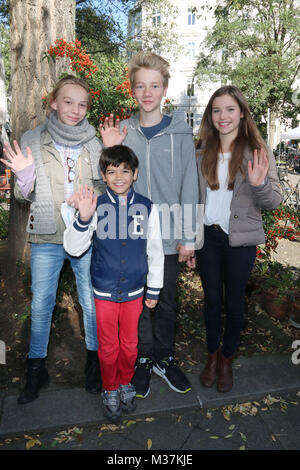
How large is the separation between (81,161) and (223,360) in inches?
77.2

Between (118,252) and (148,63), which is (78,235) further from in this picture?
(148,63)

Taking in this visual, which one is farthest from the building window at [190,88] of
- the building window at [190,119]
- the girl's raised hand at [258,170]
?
the girl's raised hand at [258,170]

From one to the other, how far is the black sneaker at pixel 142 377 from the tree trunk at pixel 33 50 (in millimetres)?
2685

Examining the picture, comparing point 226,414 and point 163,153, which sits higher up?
point 163,153

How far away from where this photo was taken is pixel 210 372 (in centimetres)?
304

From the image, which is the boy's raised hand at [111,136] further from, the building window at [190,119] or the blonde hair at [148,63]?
the building window at [190,119]

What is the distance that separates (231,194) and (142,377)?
64.3 inches

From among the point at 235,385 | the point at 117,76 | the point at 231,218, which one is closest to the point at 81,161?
the point at 231,218

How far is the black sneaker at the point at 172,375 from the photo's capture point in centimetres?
293

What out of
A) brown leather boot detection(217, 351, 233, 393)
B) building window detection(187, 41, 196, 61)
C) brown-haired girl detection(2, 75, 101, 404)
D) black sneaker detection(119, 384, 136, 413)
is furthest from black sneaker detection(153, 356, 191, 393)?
building window detection(187, 41, 196, 61)

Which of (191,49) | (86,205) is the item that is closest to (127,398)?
(86,205)

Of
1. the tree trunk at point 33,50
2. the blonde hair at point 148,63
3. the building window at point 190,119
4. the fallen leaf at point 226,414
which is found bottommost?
the fallen leaf at point 226,414

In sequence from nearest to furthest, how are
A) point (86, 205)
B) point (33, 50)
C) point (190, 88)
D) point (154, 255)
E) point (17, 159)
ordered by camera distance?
point (86, 205)
point (17, 159)
point (154, 255)
point (33, 50)
point (190, 88)

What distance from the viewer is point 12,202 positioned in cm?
428
